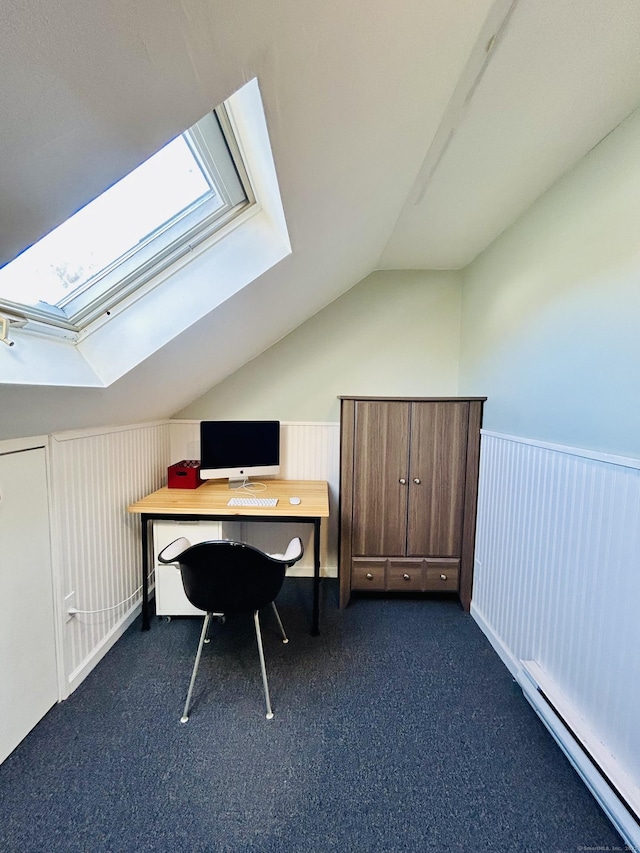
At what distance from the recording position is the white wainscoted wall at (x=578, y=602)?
48.8 inches

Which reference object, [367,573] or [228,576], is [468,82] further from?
[367,573]

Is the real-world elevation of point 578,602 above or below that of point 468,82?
below

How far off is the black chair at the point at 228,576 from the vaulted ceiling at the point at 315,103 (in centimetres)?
87

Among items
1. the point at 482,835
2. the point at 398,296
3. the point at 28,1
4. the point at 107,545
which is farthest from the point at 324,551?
the point at 28,1

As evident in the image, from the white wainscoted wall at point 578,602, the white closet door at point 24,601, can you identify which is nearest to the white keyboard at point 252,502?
the white closet door at point 24,601

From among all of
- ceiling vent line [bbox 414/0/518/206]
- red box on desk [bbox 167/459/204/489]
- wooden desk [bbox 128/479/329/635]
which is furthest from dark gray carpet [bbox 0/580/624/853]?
ceiling vent line [bbox 414/0/518/206]

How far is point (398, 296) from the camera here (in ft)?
9.37

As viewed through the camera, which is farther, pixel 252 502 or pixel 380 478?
pixel 380 478

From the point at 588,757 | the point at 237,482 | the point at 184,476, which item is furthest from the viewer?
the point at 237,482

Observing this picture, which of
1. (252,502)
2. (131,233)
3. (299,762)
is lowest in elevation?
(299,762)

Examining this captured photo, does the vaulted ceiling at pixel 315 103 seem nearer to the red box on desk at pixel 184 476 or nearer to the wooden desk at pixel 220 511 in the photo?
the wooden desk at pixel 220 511

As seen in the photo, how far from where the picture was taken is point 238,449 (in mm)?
2613

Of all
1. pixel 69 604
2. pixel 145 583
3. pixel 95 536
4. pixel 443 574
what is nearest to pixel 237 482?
pixel 145 583

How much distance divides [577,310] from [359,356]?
1.57 m
